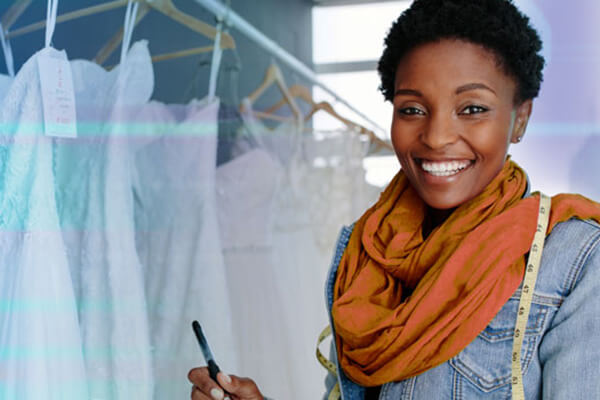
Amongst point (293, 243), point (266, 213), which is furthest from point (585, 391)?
point (293, 243)

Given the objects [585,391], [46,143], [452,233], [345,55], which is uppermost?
[345,55]

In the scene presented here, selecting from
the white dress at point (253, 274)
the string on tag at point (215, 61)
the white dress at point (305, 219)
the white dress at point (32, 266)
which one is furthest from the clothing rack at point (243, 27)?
the white dress at point (32, 266)

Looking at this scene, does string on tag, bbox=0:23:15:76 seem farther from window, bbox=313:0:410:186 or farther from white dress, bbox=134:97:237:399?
window, bbox=313:0:410:186

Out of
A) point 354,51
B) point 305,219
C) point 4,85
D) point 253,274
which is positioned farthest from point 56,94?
Answer: point 354,51

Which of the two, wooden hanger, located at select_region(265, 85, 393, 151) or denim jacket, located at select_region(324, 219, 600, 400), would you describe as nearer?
denim jacket, located at select_region(324, 219, 600, 400)

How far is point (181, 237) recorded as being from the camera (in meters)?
1.29

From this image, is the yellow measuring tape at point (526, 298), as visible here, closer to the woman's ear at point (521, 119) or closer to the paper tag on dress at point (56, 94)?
the woman's ear at point (521, 119)

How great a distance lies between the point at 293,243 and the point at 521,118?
1.02 meters

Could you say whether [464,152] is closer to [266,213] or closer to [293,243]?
[266,213]

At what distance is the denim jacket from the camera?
606 millimetres

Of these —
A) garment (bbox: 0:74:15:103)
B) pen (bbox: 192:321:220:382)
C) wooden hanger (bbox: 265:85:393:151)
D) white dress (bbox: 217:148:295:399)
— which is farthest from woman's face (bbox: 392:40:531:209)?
wooden hanger (bbox: 265:85:393:151)

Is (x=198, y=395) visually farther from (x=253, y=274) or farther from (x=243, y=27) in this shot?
(x=243, y=27)

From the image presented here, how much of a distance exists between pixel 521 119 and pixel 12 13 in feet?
2.77

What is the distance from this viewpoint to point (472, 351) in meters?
0.71
